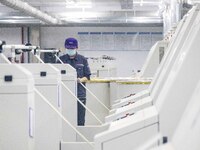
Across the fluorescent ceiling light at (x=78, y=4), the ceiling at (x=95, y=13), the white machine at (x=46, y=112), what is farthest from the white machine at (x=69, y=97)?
the ceiling at (x=95, y=13)

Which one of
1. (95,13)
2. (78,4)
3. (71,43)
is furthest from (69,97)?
(95,13)

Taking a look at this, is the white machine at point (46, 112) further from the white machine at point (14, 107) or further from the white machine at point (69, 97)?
the white machine at point (69, 97)

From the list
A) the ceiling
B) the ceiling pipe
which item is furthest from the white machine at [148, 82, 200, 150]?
the ceiling

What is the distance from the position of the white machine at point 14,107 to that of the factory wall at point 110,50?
37.4 ft

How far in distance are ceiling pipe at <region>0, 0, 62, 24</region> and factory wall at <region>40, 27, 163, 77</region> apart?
1.26m

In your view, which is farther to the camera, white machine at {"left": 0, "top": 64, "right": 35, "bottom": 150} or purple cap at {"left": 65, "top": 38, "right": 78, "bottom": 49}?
purple cap at {"left": 65, "top": 38, "right": 78, "bottom": 49}

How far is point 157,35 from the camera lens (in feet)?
46.8

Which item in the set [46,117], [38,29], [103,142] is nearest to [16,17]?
[38,29]

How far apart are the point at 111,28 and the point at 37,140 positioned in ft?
35.6

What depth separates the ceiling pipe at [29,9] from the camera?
899 cm

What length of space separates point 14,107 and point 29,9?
25.7 ft

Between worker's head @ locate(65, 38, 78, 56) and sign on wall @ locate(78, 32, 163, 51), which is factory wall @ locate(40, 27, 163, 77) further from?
worker's head @ locate(65, 38, 78, 56)

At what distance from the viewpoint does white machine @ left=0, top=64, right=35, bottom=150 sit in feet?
8.96

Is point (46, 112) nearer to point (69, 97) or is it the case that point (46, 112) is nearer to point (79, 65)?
point (69, 97)
